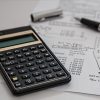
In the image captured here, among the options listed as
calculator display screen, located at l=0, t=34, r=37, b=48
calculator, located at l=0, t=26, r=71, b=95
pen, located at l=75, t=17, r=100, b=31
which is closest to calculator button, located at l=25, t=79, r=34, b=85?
calculator, located at l=0, t=26, r=71, b=95

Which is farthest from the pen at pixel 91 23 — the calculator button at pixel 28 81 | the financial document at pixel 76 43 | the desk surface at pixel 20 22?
the calculator button at pixel 28 81

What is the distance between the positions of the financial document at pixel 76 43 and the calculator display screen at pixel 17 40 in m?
0.04

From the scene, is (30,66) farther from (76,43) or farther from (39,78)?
(76,43)

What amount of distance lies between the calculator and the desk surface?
0.04 ft

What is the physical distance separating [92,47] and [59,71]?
12cm

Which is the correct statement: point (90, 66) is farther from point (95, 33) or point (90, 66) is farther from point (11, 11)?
point (11, 11)

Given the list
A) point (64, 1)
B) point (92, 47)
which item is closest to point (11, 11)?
point (64, 1)

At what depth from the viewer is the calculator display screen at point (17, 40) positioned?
0.54 meters

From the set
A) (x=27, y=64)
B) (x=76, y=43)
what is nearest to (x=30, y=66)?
(x=27, y=64)

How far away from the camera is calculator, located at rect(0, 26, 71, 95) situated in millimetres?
452

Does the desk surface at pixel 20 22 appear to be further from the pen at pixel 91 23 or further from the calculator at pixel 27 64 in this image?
the pen at pixel 91 23

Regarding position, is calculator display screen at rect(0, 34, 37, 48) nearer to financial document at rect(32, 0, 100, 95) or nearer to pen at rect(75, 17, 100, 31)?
financial document at rect(32, 0, 100, 95)

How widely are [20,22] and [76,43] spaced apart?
0.53 feet

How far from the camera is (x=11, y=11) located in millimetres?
716
